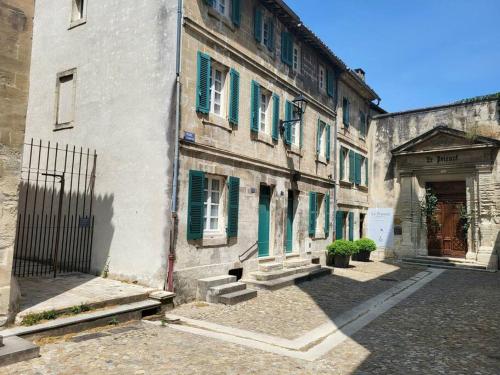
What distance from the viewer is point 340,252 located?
14.1 m

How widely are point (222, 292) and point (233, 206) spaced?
217cm

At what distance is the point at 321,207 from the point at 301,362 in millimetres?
10097

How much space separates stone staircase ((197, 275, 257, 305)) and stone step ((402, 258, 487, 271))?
1058cm

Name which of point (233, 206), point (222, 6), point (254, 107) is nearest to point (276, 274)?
point (233, 206)

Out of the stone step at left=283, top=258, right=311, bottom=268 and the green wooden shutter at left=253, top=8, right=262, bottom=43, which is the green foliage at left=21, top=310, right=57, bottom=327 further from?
the green wooden shutter at left=253, top=8, right=262, bottom=43

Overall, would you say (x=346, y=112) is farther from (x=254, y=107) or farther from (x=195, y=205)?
(x=195, y=205)

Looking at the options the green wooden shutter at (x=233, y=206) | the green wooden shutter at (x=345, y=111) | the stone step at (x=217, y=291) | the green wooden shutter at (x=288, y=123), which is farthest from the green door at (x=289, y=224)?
the green wooden shutter at (x=345, y=111)

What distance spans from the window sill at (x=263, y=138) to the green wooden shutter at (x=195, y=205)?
2583 millimetres

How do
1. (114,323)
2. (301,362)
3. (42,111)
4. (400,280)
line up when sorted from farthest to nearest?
(400,280)
(42,111)
(114,323)
(301,362)

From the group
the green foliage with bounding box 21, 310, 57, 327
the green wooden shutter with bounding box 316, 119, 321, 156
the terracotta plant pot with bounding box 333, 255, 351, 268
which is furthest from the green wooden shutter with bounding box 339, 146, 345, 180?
the green foliage with bounding box 21, 310, 57, 327

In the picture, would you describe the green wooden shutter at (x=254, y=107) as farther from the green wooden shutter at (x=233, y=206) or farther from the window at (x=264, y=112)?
the green wooden shutter at (x=233, y=206)

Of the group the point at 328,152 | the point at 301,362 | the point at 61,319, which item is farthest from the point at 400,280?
the point at 61,319

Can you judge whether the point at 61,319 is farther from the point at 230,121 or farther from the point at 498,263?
the point at 498,263

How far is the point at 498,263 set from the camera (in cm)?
1568
